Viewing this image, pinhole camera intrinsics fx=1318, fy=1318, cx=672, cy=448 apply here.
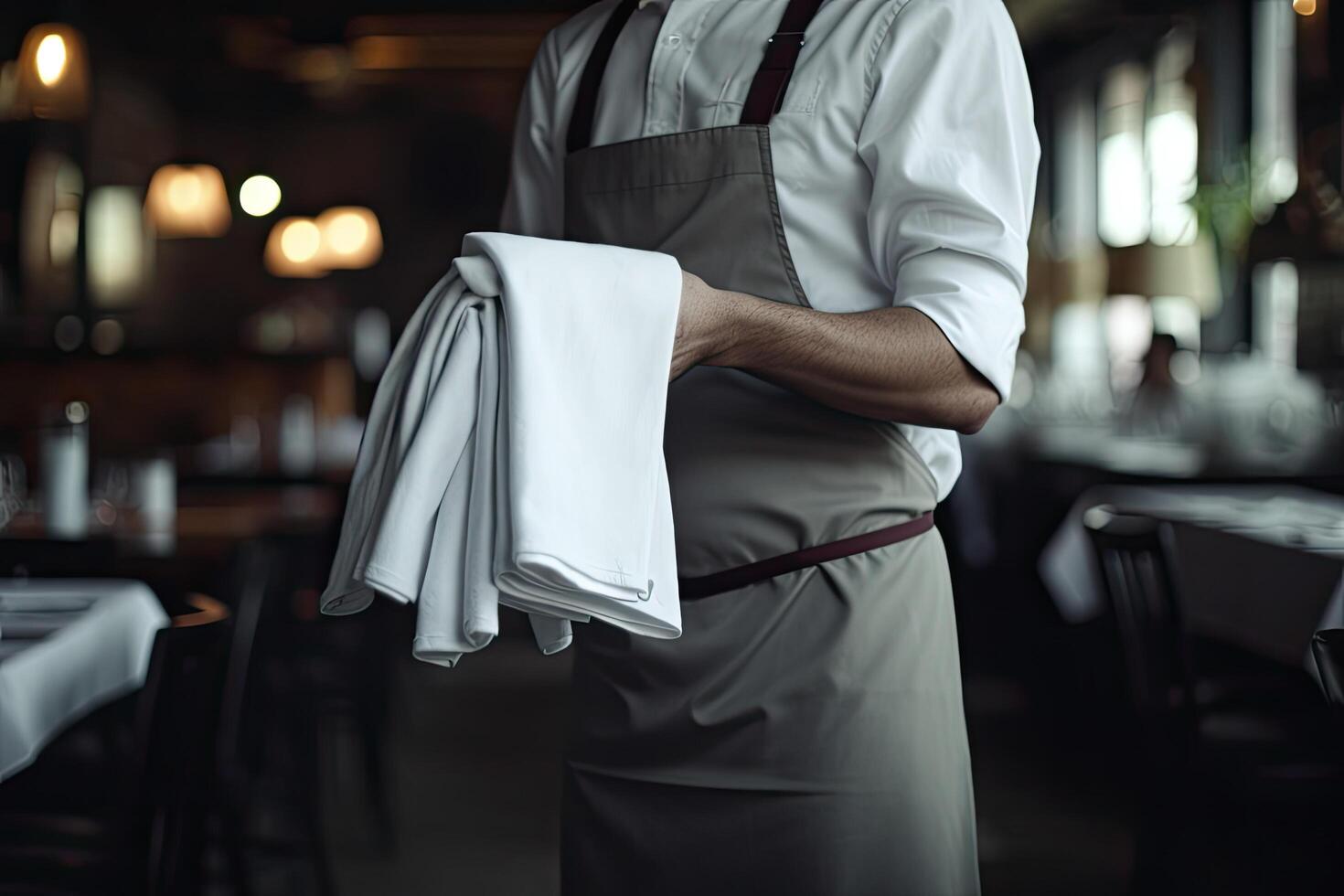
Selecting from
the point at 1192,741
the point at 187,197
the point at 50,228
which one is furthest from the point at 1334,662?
the point at 50,228

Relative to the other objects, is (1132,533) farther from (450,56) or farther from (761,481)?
(450,56)

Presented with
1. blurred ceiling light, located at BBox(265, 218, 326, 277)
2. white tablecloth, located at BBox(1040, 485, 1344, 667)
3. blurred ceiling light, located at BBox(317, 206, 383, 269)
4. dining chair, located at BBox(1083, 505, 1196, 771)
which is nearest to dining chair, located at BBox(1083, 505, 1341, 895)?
dining chair, located at BBox(1083, 505, 1196, 771)

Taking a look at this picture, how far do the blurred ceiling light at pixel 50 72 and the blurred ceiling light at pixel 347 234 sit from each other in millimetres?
2857

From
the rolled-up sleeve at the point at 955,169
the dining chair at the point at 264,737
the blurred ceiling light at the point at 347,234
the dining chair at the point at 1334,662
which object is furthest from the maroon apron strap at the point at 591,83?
the blurred ceiling light at the point at 347,234

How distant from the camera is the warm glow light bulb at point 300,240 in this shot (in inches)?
275

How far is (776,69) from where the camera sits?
3.74ft

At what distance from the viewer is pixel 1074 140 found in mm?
9008

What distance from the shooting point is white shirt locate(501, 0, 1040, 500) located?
1058 millimetres

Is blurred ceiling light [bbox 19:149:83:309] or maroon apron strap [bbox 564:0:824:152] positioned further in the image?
blurred ceiling light [bbox 19:149:83:309]

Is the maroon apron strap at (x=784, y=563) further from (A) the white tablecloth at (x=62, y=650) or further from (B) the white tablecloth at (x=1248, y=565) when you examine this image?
(B) the white tablecloth at (x=1248, y=565)

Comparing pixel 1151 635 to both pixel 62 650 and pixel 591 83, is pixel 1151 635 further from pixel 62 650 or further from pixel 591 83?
pixel 62 650

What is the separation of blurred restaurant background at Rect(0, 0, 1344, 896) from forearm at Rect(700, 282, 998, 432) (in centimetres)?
58

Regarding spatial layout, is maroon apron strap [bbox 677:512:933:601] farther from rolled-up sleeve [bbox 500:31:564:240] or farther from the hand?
rolled-up sleeve [bbox 500:31:564:240]

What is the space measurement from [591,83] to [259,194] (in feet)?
21.7
